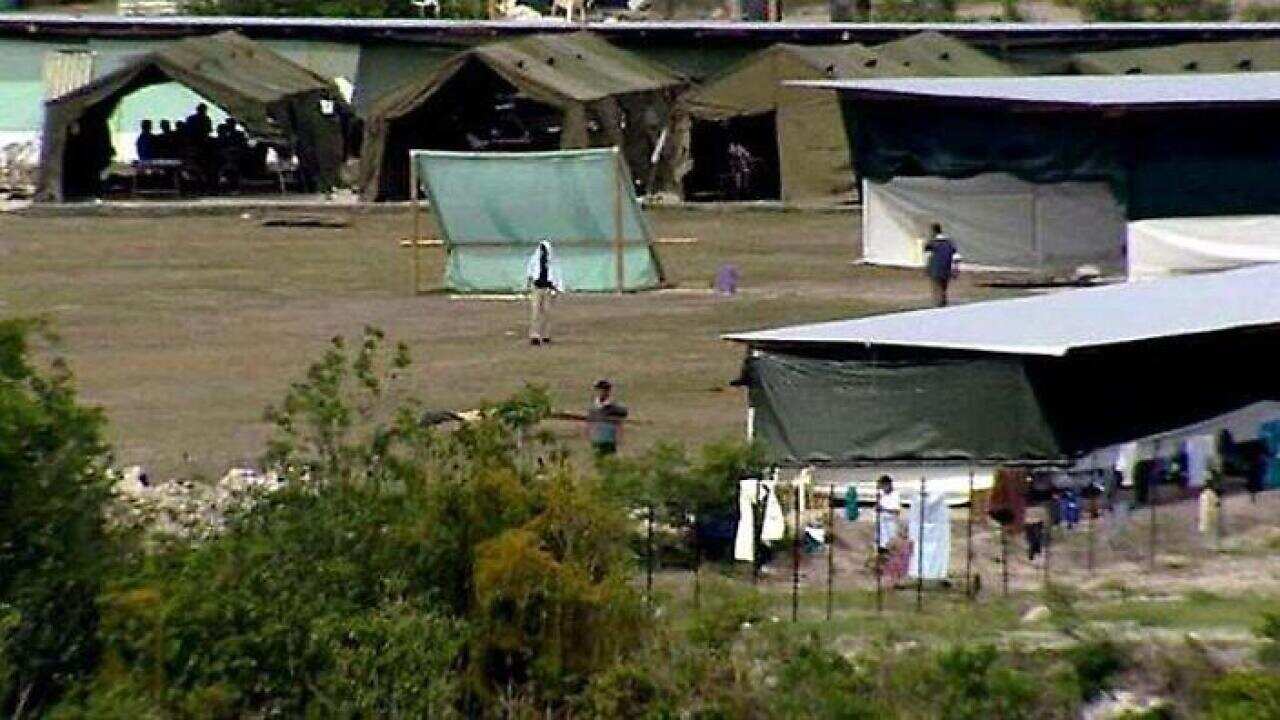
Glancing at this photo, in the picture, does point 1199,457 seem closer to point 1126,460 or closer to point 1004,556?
point 1126,460

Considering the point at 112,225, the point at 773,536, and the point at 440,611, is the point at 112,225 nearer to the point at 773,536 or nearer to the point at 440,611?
the point at 773,536

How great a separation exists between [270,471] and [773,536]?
356cm

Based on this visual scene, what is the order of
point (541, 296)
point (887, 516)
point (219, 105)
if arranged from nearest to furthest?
point (887, 516), point (541, 296), point (219, 105)

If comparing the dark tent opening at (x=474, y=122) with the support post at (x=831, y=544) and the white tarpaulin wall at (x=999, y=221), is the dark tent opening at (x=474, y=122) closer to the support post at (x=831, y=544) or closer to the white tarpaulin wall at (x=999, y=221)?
the white tarpaulin wall at (x=999, y=221)

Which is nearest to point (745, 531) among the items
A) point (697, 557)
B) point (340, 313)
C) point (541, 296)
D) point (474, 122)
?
point (697, 557)

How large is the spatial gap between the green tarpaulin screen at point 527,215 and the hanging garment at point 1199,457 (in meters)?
13.6

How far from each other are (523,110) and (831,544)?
32.2m

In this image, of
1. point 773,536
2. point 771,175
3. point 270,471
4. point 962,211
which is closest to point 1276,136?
point 962,211

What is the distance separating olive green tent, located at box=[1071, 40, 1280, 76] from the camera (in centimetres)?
5294

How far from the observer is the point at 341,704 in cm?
1653

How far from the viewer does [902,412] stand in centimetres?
2411

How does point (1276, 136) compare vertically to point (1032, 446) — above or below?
above

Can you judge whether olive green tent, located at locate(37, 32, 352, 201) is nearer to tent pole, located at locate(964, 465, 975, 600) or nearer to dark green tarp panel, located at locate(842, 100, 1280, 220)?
dark green tarp panel, located at locate(842, 100, 1280, 220)

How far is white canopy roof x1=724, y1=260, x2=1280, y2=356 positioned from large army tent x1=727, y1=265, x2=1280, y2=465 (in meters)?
0.02
